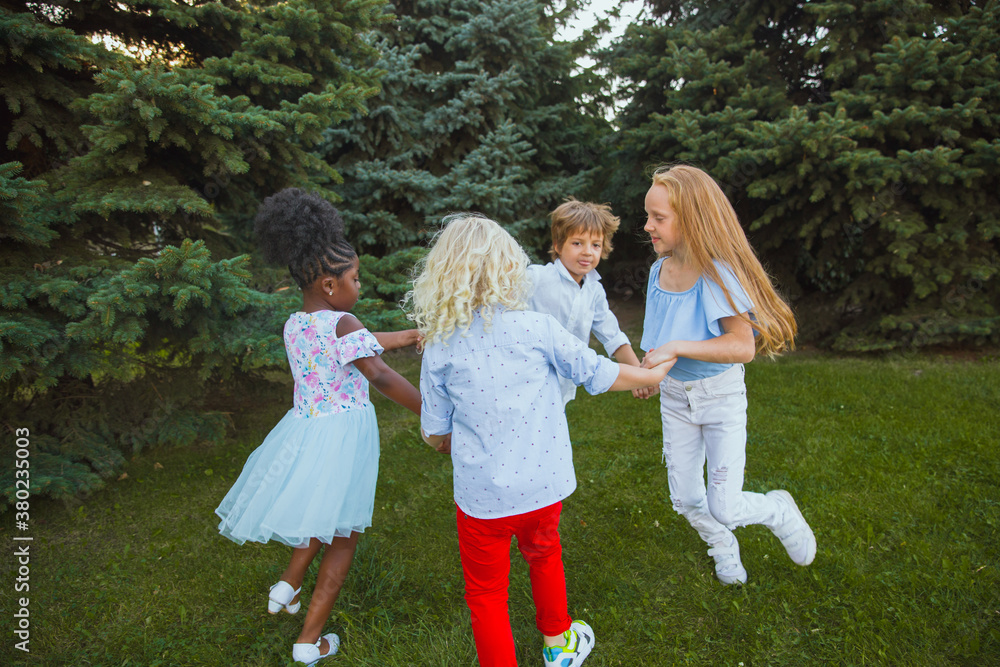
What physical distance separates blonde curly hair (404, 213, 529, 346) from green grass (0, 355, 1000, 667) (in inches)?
59.8

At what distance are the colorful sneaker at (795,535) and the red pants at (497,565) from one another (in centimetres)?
123

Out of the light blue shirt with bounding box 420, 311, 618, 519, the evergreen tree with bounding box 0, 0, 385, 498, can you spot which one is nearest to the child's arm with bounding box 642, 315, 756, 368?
the light blue shirt with bounding box 420, 311, 618, 519

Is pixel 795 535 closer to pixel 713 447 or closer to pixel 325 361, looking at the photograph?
pixel 713 447

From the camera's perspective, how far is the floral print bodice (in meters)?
2.35

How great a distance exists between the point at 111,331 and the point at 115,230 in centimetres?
135

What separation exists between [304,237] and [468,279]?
36.9 inches

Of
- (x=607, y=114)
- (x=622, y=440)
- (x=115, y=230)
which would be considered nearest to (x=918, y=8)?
(x=607, y=114)

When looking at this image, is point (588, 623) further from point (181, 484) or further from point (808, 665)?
point (181, 484)

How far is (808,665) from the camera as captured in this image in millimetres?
2367

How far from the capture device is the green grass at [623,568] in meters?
2.53

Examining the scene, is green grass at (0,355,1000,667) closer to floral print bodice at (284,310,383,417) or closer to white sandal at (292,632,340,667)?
white sandal at (292,632,340,667)

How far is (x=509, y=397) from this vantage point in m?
1.96

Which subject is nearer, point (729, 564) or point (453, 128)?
point (729, 564)

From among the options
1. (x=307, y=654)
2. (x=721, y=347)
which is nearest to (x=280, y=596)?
(x=307, y=654)
